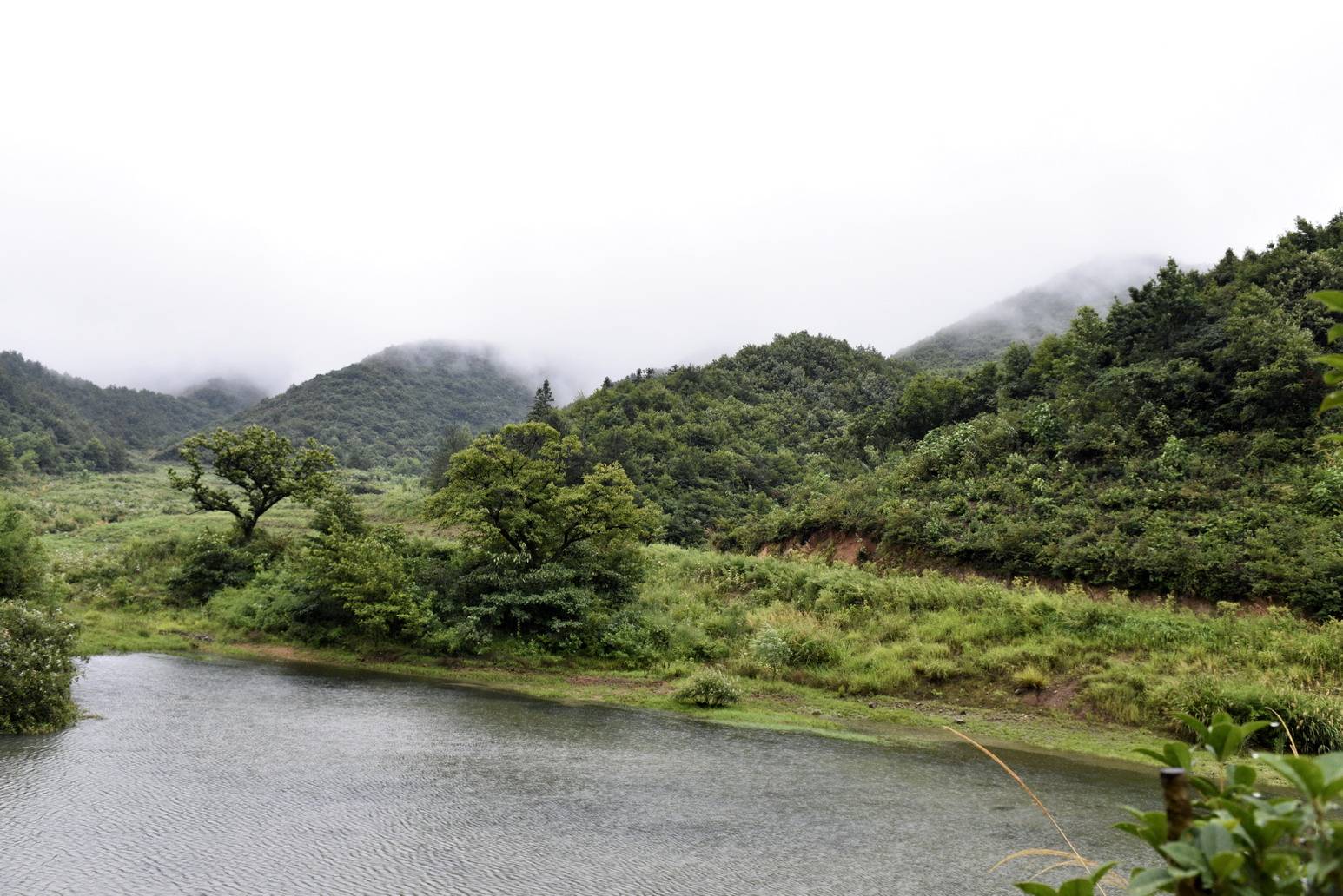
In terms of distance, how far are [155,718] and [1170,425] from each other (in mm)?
34156

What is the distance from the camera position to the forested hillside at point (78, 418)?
3565 inches

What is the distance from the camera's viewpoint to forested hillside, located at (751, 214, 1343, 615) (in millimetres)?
23094

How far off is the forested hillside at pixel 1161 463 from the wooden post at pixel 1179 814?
2375 cm

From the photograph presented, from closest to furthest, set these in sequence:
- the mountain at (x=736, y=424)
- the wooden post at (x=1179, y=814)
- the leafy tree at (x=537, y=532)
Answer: the wooden post at (x=1179, y=814) < the leafy tree at (x=537, y=532) < the mountain at (x=736, y=424)

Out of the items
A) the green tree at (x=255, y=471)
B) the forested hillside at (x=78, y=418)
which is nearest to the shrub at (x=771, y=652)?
the green tree at (x=255, y=471)

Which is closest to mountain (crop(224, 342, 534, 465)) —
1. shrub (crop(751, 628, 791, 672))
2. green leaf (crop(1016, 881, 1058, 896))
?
shrub (crop(751, 628, 791, 672))

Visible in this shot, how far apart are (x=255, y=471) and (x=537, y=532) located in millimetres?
15031

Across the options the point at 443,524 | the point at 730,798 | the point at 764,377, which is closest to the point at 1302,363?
the point at 730,798

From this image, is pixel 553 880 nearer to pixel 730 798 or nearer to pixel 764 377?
pixel 730 798

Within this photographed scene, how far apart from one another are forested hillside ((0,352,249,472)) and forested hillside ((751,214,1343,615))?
8528 centimetres

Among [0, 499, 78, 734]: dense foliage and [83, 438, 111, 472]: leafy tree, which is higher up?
[83, 438, 111, 472]: leafy tree

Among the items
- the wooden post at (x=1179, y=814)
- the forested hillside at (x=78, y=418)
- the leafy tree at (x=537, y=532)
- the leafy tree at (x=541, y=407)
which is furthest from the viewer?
the forested hillside at (x=78, y=418)

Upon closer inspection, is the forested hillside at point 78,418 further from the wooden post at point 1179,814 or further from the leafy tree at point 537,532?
the wooden post at point 1179,814

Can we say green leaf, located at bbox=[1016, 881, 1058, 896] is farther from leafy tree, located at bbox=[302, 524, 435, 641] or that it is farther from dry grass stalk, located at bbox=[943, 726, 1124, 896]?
leafy tree, located at bbox=[302, 524, 435, 641]
